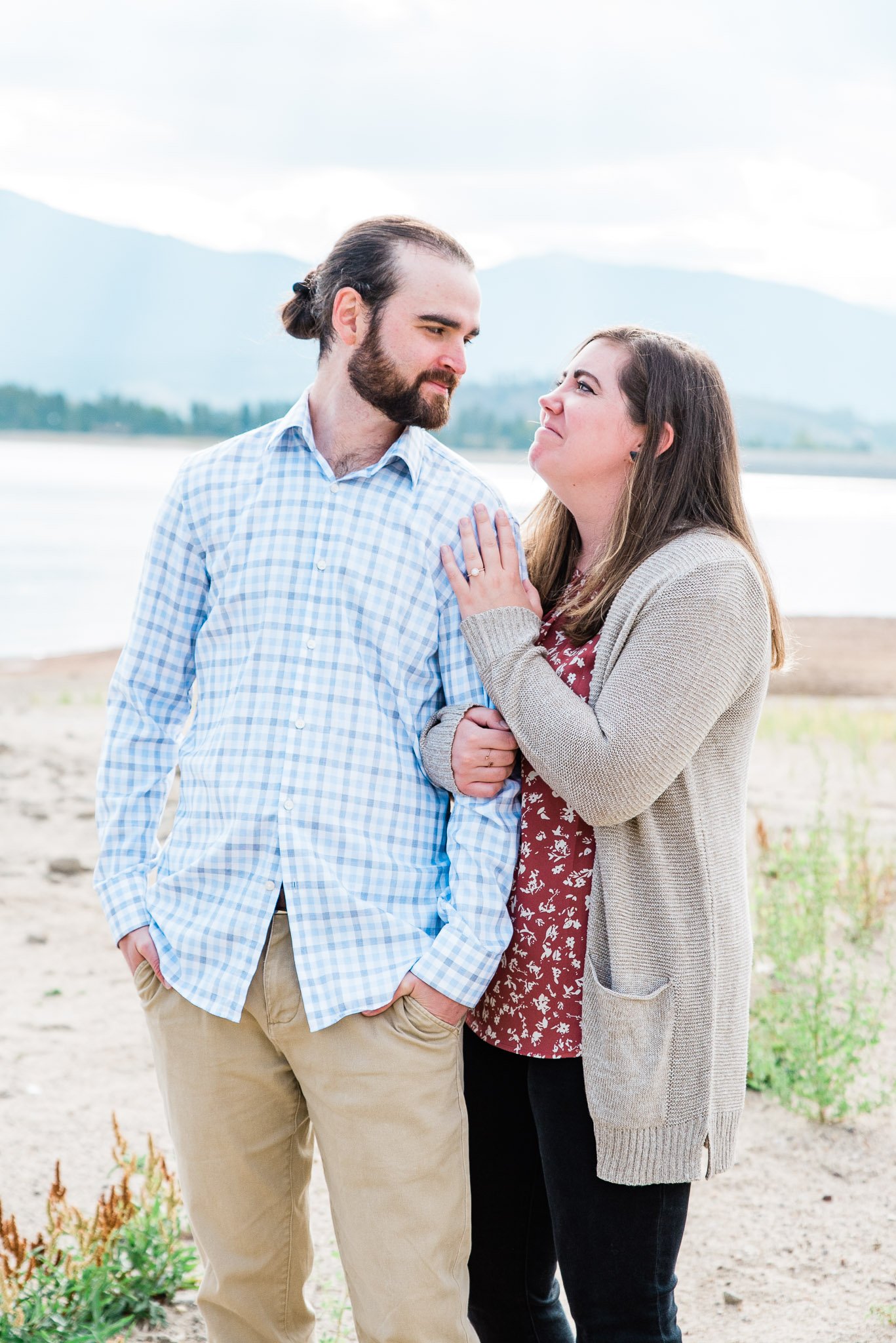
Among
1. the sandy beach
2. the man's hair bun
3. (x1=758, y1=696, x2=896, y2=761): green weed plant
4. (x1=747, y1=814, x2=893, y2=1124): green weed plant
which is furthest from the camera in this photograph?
(x1=758, y1=696, x2=896, y2=761): green weed plant

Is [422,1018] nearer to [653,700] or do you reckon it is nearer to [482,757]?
[482,757]

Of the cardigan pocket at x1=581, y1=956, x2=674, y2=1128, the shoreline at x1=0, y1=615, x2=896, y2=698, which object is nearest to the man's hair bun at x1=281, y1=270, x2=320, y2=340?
the cardigan pocket at x1=581, y1=956, x2=674, y2=1128

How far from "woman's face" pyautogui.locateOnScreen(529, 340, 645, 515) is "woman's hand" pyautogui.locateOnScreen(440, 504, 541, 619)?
0.41 feet

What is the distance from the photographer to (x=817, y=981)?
3492 millimetres

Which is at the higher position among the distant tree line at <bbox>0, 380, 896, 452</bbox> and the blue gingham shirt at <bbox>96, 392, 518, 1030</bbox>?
the distant tree line at <bbox>0, 380, 896, 452</bbox>

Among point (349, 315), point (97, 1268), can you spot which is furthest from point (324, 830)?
point (97, 1268)

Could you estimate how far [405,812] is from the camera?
211 cm

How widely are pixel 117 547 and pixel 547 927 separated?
1397 inches

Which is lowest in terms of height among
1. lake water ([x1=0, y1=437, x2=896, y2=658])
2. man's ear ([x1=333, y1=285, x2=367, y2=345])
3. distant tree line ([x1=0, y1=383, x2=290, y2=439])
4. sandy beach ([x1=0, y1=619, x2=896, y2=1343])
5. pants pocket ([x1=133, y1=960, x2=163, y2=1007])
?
lake water ([x1=0, y1=437, x2=896, y2=658])

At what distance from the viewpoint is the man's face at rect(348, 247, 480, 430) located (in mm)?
2154

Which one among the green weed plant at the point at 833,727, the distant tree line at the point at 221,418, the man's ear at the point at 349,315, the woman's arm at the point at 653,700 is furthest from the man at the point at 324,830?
the distant tree line at the point at 221,418

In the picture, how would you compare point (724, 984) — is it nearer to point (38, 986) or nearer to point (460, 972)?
point (460, 972)

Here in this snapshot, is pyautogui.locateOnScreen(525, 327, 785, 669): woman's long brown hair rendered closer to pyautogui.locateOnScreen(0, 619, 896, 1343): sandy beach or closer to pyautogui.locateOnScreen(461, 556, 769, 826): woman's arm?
pyautogui.locateOnScreen(461, 556, 769, 826): woman's arm

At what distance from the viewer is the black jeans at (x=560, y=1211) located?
6.38 ft
